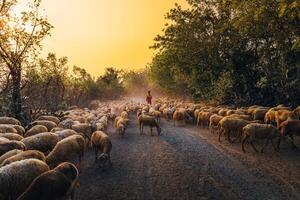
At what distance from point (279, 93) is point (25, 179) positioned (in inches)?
960

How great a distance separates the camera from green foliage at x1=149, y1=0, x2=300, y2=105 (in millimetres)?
26375

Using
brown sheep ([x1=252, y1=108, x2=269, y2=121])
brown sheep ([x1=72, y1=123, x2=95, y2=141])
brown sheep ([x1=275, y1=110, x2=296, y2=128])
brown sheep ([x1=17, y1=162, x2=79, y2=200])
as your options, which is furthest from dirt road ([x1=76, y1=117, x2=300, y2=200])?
brown sheep ([x1=252, y1=108, x2=269, y2=121])

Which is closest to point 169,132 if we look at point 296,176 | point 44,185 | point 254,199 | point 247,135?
point 247,135

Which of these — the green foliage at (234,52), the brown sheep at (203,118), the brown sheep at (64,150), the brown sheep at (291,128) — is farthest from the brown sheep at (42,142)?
the green foliage at (234,52)

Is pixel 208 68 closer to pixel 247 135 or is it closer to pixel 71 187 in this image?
pixel 247 135

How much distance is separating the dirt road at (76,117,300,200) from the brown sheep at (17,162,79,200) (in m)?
1.67

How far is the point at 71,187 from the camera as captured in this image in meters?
9.59

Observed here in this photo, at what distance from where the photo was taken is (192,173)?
1291 centimetres

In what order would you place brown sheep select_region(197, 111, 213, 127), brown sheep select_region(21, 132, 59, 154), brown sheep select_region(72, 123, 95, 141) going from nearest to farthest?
brown sheep select_region(21, 132, 59, 154) → brown sheep select_region(72, 123, 95, 141) → brown sheep select_region(197, 111, 213, 127)

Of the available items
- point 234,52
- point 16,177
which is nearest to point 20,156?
point 16,177

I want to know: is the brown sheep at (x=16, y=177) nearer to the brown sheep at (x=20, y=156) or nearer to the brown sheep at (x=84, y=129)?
the brown sheep at (x=20, y=156)

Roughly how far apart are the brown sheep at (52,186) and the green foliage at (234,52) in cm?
1855

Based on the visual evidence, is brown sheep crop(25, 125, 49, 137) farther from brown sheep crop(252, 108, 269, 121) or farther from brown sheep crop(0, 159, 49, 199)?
brown sheep crop(252, 108, 269, 121)

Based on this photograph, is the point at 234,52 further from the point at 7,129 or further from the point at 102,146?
the point at 7,129
